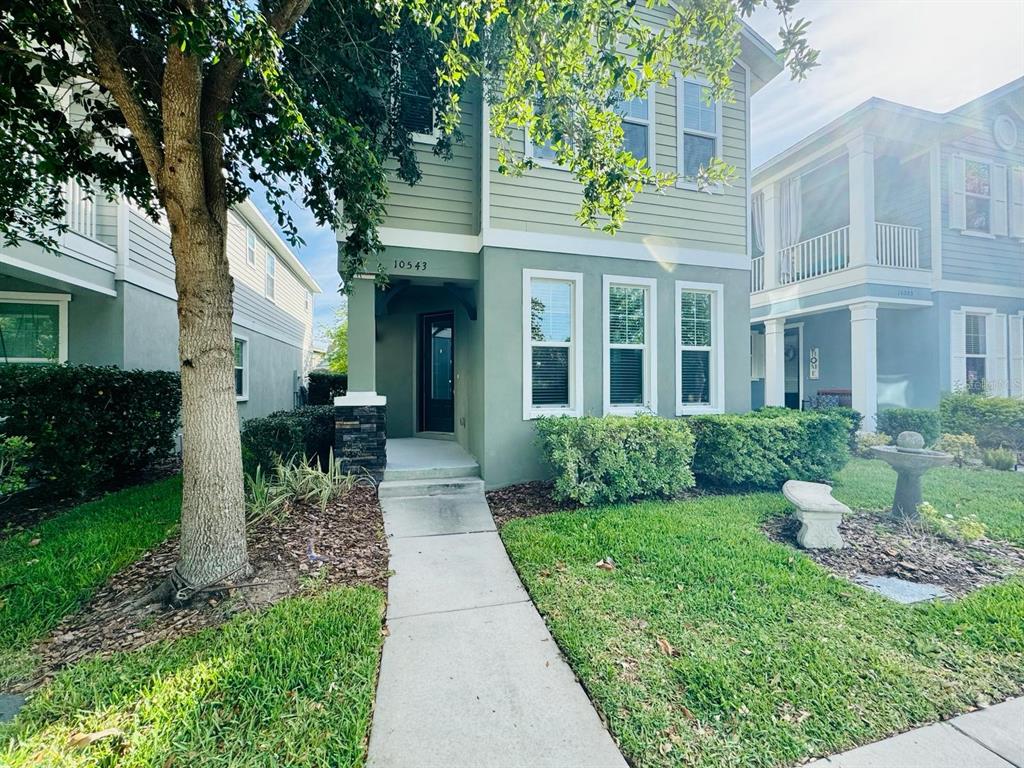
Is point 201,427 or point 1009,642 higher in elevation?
point 201,427

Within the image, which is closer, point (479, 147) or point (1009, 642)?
point (1009, 642)

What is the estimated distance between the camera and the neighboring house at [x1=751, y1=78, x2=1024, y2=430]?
9.50m

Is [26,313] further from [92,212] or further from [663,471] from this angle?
[663,471]

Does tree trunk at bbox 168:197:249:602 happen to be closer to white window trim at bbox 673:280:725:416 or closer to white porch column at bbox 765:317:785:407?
white window trim at bbox 673:280:725:416

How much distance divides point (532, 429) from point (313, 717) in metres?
4.07

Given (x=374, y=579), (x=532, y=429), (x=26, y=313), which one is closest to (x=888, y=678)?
(x=374, y=579)

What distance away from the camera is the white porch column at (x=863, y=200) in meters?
9.37

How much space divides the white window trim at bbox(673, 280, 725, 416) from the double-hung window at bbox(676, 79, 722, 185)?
1631mm

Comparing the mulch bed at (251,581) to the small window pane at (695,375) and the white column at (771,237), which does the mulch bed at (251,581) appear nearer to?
the small window pane at (695,375)

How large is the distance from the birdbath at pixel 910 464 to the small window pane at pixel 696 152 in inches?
180

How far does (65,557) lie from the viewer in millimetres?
3691

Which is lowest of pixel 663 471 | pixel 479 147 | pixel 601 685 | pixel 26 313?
pixel 601 685

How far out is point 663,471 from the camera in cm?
541

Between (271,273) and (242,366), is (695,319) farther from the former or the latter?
(271,273)
